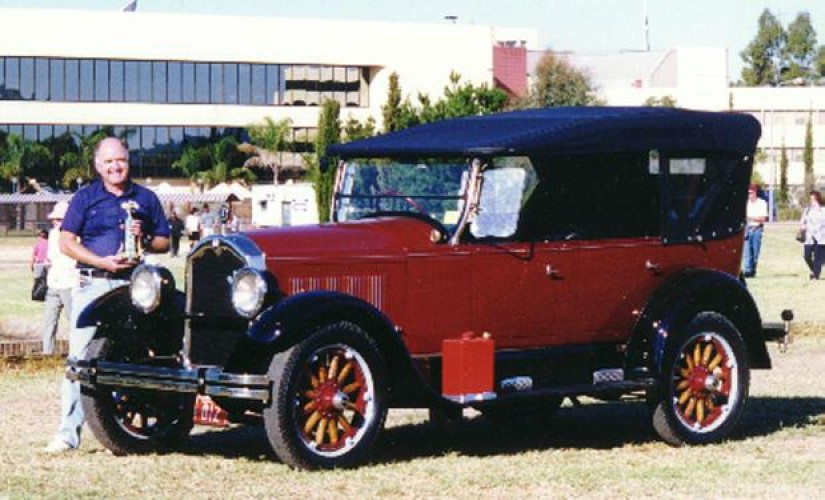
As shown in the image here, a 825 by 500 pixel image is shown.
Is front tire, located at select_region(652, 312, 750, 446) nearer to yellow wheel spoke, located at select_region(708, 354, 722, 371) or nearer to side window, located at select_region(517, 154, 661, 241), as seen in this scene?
yellow wheel spoke, located at select_region(708, 354, 722, 371)

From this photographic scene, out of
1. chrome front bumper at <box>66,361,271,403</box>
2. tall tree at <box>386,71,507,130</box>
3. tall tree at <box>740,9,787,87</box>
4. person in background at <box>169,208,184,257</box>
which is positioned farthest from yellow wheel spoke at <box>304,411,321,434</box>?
tall tree at <box>740,9,787,87</box>

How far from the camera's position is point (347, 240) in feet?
37.7

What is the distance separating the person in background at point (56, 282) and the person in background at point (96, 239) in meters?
4.64

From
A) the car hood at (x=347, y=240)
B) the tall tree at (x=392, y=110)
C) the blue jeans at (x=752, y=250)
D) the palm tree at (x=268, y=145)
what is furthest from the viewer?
the palm tree at (x=268, y=145)

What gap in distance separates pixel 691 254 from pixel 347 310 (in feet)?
9.35

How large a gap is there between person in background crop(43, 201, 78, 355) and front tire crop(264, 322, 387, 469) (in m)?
5.93

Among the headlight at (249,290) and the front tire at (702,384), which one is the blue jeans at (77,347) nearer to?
the headlight at (249,290)

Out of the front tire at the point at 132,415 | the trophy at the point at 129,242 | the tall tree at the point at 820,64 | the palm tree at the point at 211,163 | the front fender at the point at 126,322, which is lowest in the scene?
the front tire at the point at 132,415

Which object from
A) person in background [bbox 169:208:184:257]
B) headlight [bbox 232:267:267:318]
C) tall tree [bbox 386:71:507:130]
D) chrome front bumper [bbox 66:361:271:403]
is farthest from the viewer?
tall tree [bbox 386:71:507:130]

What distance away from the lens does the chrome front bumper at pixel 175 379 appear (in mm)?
10781

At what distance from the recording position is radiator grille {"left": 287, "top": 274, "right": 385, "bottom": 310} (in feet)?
36.8

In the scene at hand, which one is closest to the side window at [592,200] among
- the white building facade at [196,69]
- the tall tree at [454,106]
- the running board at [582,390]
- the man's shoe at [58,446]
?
the running board at [582,390]

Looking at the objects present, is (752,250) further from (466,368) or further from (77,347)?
(77,347)

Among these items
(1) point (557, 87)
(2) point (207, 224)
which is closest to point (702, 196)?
(2) point (207, 224)
